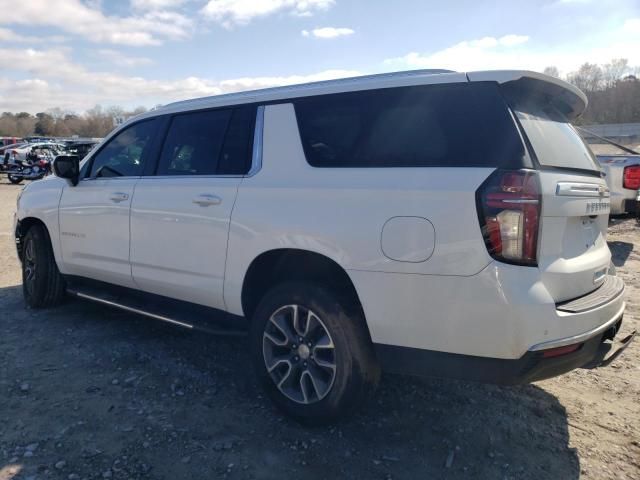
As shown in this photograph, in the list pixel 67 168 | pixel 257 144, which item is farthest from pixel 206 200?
pixel 67 168

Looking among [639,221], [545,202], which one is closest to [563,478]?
[545,202]

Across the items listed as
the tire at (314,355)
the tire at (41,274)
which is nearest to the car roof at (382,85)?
the tire at (314,355)

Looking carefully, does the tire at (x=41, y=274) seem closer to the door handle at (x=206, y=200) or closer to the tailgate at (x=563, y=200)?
the door handle at (x=206, y=200)

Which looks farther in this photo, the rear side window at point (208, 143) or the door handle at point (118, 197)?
the door handle at point (118, 197)

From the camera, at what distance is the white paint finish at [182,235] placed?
11.3 feet

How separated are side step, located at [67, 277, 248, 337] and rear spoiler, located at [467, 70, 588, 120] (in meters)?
2.13

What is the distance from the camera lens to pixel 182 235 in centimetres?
365

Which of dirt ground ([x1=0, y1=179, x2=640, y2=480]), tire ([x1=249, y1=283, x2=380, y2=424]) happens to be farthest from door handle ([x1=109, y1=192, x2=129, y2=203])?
tire ([x1=249, y1=283, x2=380, y2=424])

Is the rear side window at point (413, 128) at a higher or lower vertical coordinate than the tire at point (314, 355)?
higher

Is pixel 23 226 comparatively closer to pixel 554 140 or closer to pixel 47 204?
pixel 47 204

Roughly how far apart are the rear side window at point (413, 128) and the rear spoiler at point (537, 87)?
5 centimetres

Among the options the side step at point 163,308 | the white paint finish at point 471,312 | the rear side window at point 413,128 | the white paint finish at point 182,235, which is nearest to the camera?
the white paint finish at point 471,312

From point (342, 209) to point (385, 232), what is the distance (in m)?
0.30

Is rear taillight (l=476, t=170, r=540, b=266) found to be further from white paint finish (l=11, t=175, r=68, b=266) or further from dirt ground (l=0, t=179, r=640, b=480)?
white paint finish (l=11, t=175, r=68, b=266)
